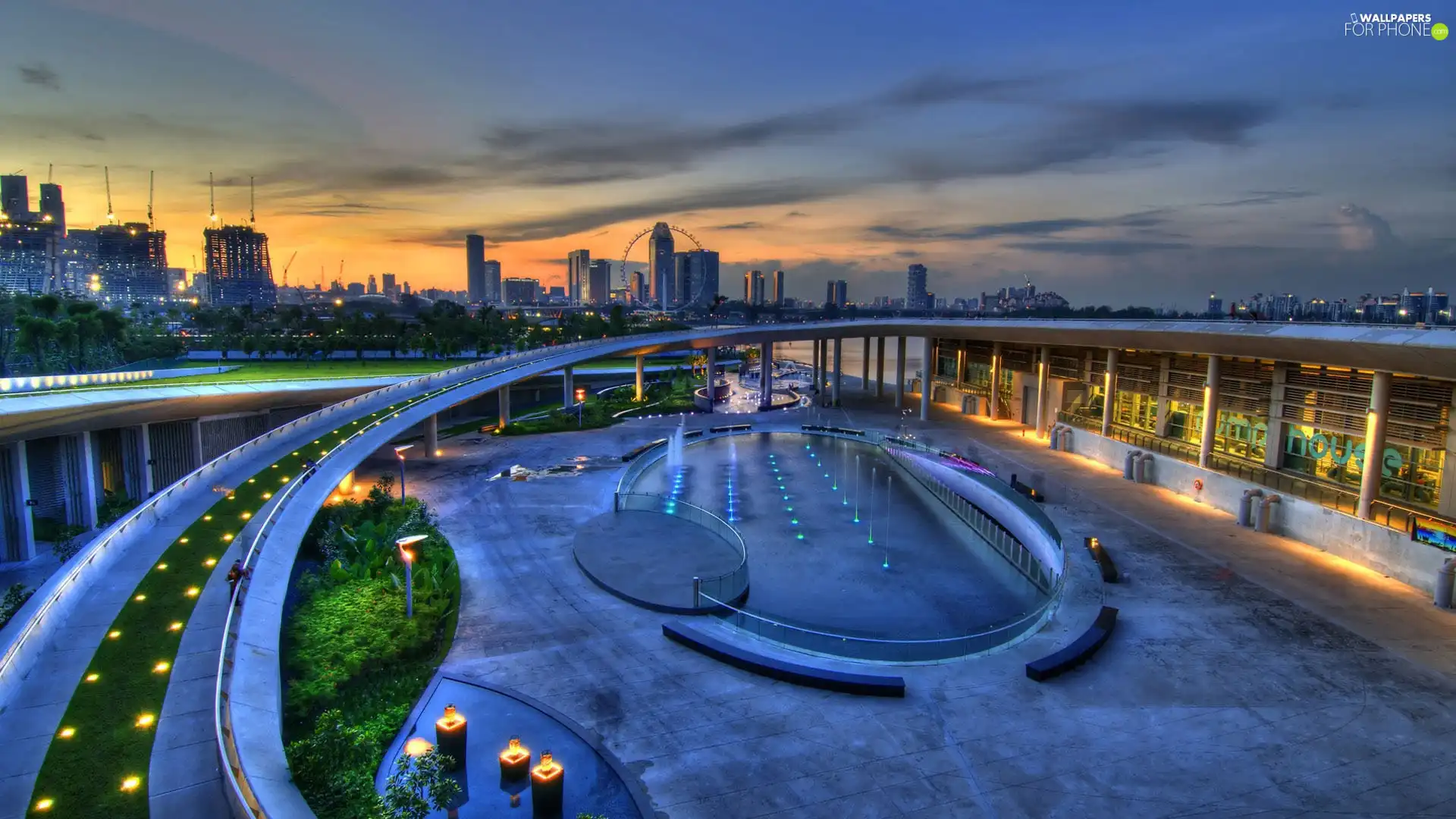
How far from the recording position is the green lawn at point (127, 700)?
34.9 feet

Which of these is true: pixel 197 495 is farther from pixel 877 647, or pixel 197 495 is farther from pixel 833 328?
pixel 833 328

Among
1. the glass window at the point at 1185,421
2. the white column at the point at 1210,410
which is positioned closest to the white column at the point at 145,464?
the white column at the point at 1210,410

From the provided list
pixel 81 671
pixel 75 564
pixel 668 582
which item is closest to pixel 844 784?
pixel 668 582

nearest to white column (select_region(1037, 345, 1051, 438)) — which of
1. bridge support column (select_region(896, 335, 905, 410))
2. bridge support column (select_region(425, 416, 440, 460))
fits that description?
bridge support column (select_region(896, 335, 905, 410))

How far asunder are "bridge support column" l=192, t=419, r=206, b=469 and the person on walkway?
89.1 ft

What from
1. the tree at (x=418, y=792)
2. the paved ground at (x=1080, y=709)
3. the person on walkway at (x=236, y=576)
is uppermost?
the person on walkway at (x=236, y=576)

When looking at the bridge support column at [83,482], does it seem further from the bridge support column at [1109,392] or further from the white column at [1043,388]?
the white column at [1043,388]

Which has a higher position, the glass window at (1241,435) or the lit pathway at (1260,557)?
the glass window at (1241,435)

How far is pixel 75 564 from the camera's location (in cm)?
Answer: 1650

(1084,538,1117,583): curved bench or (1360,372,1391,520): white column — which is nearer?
(1084,538,1117,583): curved bench

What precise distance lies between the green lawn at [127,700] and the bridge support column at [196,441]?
22.7m

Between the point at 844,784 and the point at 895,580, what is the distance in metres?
14.6

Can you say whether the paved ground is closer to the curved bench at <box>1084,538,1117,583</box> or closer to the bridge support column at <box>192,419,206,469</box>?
the curved bench at <box>1084,538,1117,583</box>

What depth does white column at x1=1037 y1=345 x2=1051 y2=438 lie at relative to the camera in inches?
1969
